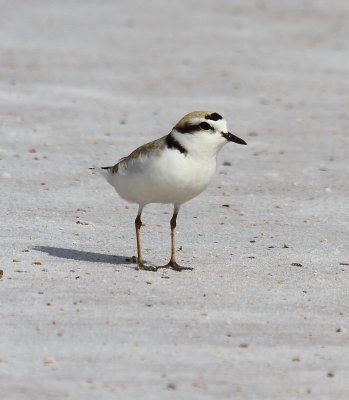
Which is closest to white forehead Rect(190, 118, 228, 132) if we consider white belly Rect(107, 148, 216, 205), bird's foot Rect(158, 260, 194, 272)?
white belly Rect(107, 148, 216, 205)

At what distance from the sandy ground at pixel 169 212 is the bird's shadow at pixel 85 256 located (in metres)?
0.03

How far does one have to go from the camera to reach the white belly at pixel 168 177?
25.0 feet

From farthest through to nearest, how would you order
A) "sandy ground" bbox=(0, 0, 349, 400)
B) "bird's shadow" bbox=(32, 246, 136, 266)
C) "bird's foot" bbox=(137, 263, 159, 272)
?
"bird's shadow" bbox=(32, 246, 136, 266), "bird's foot" bbox=(137, 263, 159, 272), "sandy ground" bbox=(0, 0, 349, 400)

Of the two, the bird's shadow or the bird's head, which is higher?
→ the bird's head

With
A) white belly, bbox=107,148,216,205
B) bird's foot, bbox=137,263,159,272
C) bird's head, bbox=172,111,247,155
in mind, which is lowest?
bird's foot, bbox=137,263,159,272

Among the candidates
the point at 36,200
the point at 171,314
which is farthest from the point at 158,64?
the point at 171,314

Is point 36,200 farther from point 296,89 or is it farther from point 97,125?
point 296,89

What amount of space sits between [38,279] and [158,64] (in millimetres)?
9373

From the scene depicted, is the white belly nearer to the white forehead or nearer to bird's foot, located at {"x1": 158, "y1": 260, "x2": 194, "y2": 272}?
the white forehead

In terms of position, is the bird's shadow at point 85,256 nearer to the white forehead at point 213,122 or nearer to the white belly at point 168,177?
the white belly at point 168,177

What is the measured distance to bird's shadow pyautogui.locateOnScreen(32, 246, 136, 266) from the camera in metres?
8.19

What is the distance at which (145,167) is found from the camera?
777 centimetres

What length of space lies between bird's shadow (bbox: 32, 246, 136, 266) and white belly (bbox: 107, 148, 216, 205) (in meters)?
0.54

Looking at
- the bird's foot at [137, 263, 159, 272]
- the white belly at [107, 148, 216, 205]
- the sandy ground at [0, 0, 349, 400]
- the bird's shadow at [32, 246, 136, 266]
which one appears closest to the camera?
the sandy ground at [0, 0, 349, 400]
